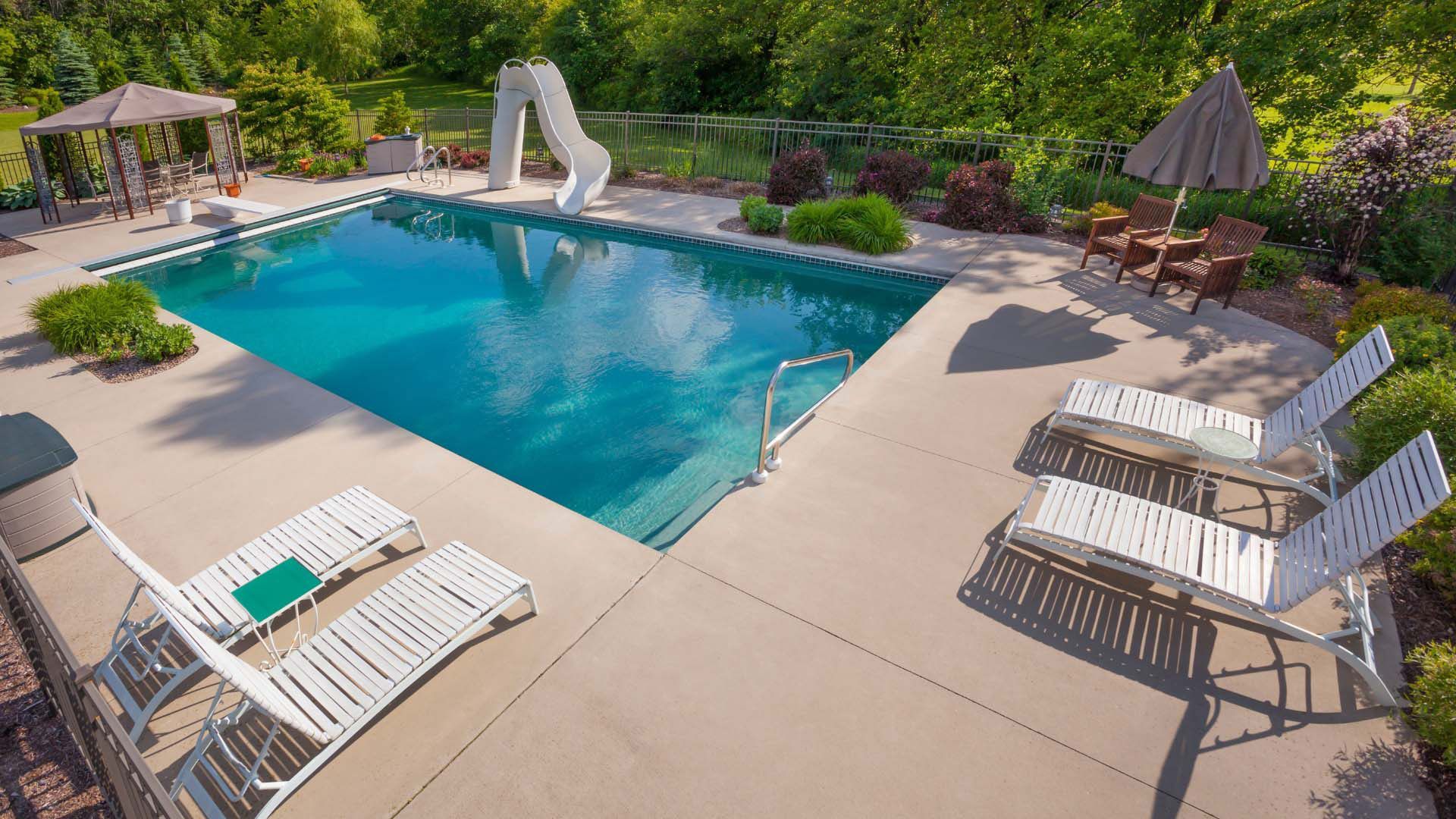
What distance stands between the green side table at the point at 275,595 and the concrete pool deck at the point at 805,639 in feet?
1.06

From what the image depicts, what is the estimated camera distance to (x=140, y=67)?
26.6 meters

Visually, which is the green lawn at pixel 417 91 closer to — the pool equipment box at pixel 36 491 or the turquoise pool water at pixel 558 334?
the turquoise pool water at pixel 558 334

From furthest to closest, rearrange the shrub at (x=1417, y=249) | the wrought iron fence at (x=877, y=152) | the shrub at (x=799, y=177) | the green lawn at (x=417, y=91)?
the green lawn at (x=417, y=91), the shrub at (x=799, y=177), the wrought iron fence at (x=877, y=152), the shrub at (x=1417, y=249)

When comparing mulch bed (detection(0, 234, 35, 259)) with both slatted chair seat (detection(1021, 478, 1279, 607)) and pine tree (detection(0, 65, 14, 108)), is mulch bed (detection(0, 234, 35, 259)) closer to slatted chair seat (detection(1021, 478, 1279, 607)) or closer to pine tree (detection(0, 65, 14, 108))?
slatted chair seat (detection(1021, 478, 1279, 607))

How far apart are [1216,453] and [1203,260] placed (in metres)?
5.46

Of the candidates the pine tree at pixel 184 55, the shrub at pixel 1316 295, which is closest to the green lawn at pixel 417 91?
the pine tree at pixel 184 55

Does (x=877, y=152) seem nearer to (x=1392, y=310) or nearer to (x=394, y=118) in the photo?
(x=1392, y=310)

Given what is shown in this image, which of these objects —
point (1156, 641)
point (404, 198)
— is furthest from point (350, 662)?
point (404, 198)

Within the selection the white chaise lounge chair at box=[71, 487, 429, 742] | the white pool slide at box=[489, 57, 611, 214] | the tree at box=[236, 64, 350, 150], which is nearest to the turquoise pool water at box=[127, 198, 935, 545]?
the white pool slide at box=[489, 57, 611, 214]

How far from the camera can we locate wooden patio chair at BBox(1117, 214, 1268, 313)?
8.27 meters

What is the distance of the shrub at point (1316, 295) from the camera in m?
8.55

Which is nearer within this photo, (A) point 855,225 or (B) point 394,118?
(A) point 855,225

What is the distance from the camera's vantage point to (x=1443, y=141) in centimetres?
862

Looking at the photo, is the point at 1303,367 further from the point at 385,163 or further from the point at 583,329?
the point at 385,163
